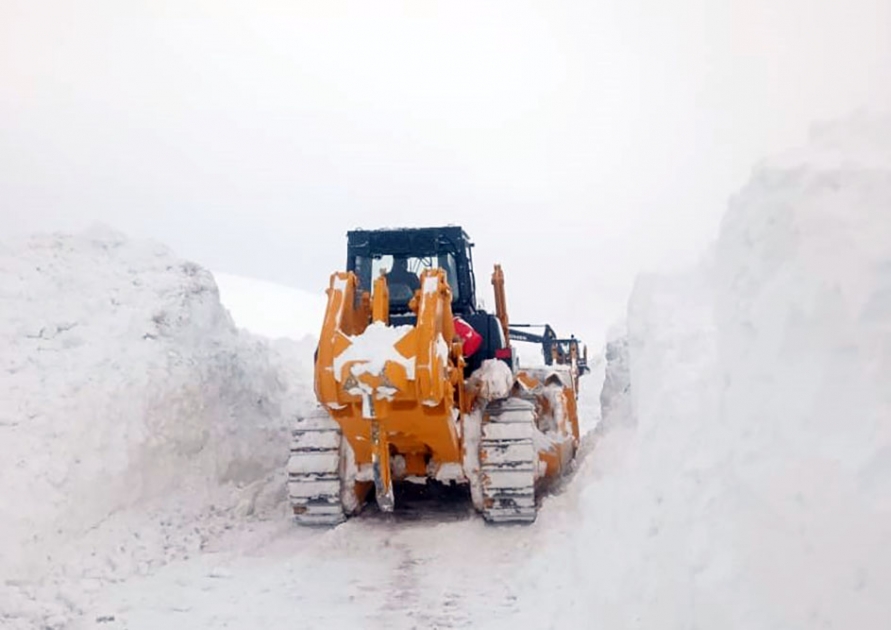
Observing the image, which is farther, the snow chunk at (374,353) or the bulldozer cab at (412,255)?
the bulldozer cab at (412,255)

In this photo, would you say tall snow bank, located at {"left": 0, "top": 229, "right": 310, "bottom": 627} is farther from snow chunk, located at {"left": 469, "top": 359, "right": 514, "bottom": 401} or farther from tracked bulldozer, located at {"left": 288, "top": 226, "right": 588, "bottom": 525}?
snow chunk, located at {"left": 469, "top": 359, "right": 514, "bottom": 401}

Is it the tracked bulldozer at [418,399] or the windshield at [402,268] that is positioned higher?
the windshield at [402,268]

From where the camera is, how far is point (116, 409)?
8.18 meters

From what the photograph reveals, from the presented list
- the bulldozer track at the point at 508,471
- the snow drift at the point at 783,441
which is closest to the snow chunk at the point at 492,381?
the bulldozer track at the point at 508,471

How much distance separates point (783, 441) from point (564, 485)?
5434mm

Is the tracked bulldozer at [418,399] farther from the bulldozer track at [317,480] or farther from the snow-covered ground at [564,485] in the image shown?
the snow-covered ground at [564,485]

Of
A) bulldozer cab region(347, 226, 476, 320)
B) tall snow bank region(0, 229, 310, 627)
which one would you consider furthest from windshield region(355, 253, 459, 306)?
tall snow bank region(0, 229, 310, 627)

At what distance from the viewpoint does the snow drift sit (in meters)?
2.90

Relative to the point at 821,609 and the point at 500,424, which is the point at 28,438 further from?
the point at 821,609

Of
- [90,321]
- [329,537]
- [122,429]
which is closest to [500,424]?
[329,537]

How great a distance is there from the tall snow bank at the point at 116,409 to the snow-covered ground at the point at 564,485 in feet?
0.09

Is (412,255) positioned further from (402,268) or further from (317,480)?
(317,480)

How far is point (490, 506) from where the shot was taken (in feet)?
24.0

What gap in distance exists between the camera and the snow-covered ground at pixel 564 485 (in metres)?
3.15
